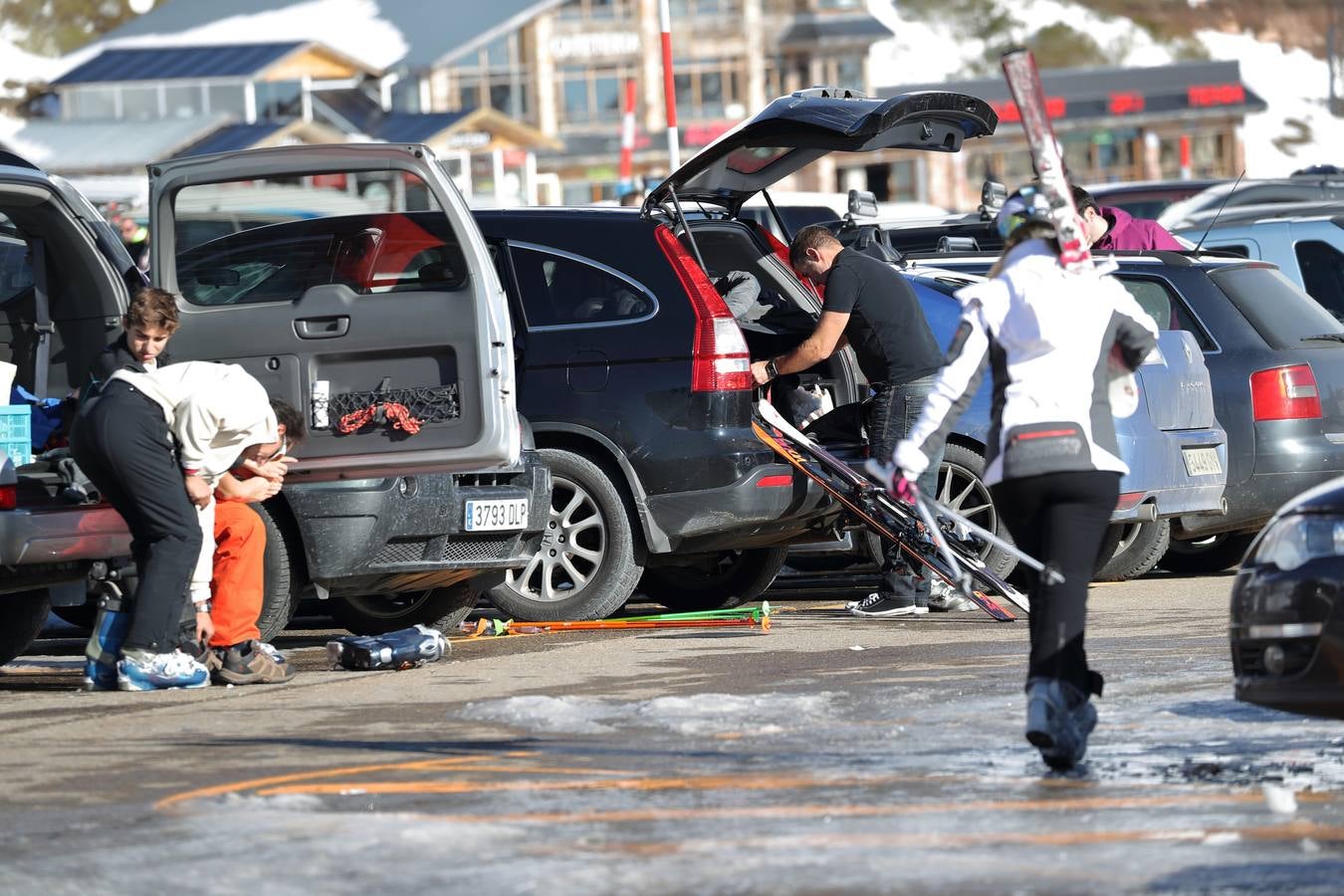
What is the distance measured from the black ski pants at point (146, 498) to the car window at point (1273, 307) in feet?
19.6

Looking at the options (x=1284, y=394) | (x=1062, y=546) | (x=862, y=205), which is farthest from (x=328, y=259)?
(x=1284, y=394)

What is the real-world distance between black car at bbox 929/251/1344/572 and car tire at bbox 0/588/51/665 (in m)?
5.63

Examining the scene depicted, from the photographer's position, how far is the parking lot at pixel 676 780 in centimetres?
550

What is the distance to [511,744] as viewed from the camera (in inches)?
296

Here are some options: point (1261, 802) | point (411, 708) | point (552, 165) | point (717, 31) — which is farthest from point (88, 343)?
point (717, 31)

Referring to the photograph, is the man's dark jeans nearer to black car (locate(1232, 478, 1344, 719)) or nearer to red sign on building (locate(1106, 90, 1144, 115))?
black car (locate(1232, 478, 1344, 719))

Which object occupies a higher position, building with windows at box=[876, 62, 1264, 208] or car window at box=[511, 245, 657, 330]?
building with windows at box=[876, 62, 1264, 208]

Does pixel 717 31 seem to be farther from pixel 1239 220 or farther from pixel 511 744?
pixel 511 744

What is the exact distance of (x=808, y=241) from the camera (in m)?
11.6

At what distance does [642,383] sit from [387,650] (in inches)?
A: 74.4

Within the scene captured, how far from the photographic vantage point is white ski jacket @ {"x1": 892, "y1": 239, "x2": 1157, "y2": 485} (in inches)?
281

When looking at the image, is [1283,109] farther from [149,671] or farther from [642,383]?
[149,671]

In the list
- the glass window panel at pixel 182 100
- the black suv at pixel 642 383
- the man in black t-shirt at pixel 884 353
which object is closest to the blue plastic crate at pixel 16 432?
the black suv at pixel 642 383

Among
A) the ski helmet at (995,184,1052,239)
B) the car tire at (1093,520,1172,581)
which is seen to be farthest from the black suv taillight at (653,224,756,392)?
the ski helmet at (995,184,1052,239)
